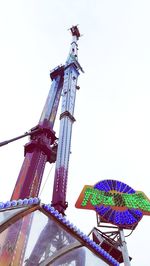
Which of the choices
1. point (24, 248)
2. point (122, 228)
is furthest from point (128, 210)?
point (24, 248)

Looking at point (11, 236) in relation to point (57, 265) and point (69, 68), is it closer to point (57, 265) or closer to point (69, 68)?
point (57, 265)

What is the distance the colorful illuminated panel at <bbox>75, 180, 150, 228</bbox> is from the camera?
11.4 meters

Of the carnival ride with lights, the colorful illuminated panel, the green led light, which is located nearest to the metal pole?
the carnival ride with lights

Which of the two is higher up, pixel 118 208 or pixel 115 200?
pixel 115 200

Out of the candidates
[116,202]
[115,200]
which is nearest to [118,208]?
[116,202]

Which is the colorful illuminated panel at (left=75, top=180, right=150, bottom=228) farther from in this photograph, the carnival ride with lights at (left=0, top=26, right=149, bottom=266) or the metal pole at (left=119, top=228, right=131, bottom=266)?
the metal pole at (left=119, top=228, right=131, bottom=266)

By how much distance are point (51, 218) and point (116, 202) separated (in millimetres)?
6928

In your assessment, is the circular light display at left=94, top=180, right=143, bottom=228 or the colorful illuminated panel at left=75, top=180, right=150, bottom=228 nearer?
the circular light display at left=94, top=180, right=143, bottom=228

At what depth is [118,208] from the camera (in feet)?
38.9

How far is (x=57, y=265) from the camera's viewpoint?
6820 mm

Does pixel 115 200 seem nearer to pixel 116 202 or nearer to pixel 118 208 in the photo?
pixel 116 202

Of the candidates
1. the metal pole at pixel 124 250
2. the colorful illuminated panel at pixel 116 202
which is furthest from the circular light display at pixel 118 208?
the metal pole at pixel 124 250

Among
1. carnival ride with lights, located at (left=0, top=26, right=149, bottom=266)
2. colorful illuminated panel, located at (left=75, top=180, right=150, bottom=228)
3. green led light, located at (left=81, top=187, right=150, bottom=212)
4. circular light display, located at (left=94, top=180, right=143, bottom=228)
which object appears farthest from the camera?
green led light, located at (left=81, top=187, right=150, bottom=212)

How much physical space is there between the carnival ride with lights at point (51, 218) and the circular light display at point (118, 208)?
39 mm
